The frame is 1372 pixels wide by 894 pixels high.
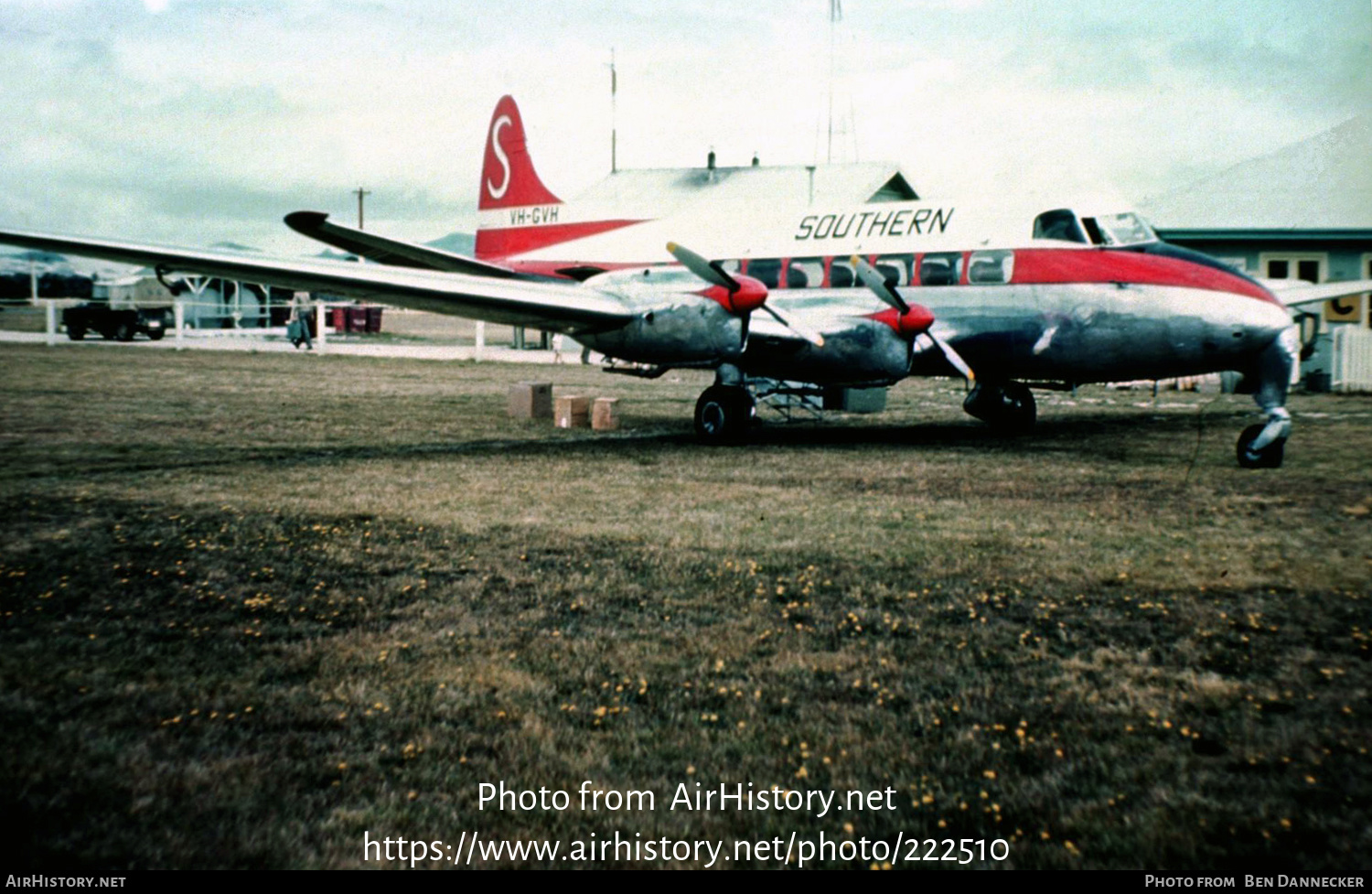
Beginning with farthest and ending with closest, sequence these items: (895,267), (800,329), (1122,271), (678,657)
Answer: (895,267) → (800,329) → (1122,271) → (678,657)

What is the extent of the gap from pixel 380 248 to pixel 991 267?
9.74 m

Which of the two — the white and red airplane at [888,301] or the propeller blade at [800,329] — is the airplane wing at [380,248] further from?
the propeller blade at [800,329]

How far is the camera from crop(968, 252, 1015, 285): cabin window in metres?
15.1

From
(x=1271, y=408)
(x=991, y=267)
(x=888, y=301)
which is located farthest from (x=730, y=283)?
(x=1271, y=408)

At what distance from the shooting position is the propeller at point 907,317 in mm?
14992

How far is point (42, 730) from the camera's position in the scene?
14.6 feet

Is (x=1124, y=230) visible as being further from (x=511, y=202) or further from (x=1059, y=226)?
(x=511, y=202)

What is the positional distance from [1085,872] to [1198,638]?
290cm

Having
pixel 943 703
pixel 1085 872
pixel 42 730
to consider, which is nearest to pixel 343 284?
pixel 42 730

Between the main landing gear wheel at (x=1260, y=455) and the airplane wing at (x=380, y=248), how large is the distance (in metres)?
12.0

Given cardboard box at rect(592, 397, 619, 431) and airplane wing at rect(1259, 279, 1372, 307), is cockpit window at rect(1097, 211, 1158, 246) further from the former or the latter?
cardboard box at rect(592, 397, 619, 431)

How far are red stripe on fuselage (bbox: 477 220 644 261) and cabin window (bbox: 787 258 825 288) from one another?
5.33 m

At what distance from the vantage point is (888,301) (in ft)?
50.2

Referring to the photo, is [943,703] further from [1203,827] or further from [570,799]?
[570,799]
